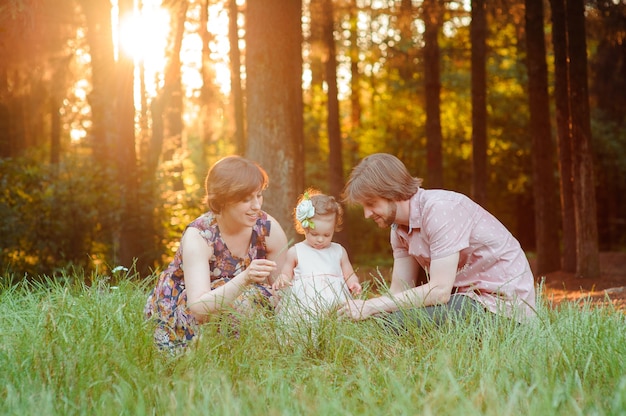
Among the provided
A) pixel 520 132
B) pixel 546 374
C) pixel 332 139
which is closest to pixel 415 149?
pixel 520 132

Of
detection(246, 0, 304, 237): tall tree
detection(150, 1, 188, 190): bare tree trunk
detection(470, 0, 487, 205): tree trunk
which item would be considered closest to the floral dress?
detection(246, 0, 304, 237): tall tree

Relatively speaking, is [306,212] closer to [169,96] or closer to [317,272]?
[317,272]

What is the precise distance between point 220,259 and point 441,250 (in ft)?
4.39

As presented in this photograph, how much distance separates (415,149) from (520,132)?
3.04 metres

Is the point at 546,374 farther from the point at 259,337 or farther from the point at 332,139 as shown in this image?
the point at 332,139

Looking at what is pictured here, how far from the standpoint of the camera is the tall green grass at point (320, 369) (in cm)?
331

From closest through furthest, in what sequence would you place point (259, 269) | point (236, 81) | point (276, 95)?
point (259, 269) → point (276, 95) → point (236, 81)

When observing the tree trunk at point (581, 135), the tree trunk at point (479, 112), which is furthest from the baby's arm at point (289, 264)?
the tree trunk at point (479, 112)

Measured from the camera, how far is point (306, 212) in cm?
540

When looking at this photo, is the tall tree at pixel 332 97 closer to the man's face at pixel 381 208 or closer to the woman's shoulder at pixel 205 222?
the woman's shoulder at pixel 205 222

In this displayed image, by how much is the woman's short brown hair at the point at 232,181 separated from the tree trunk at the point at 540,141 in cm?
854

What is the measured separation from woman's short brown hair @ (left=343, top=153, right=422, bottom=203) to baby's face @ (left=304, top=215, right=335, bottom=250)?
2.79ft

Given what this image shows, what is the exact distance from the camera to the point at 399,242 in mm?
5105

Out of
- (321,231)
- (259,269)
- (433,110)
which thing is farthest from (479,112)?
(259,269)
